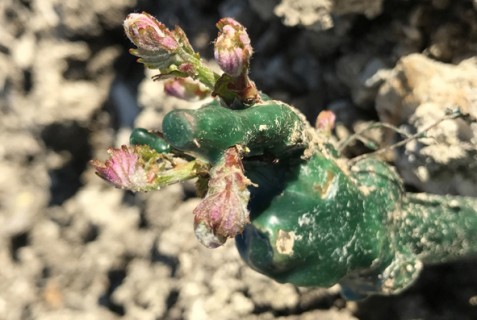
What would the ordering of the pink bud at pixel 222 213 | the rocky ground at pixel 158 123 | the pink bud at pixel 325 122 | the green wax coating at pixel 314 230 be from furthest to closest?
1. the rocky ground at pixel 158 123
2. the pink bud at pixel 325 122
3. the green wax coating at pixel 314 230
4. the pink bud at pixel 222 213

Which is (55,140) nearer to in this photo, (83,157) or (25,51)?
(83,157)

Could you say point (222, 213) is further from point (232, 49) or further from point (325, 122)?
point (325, 122)

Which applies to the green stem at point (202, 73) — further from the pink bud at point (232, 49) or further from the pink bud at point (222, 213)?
the pink bud at point (222, 213)

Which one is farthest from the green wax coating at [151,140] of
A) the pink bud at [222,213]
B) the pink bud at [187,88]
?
the pink bud at [222,213]

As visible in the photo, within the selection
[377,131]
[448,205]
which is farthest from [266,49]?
[448,205]

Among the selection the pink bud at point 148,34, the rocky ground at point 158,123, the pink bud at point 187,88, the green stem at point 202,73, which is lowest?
the rocky ground at point 158,123

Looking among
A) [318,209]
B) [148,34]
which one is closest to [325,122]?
[318,209]
